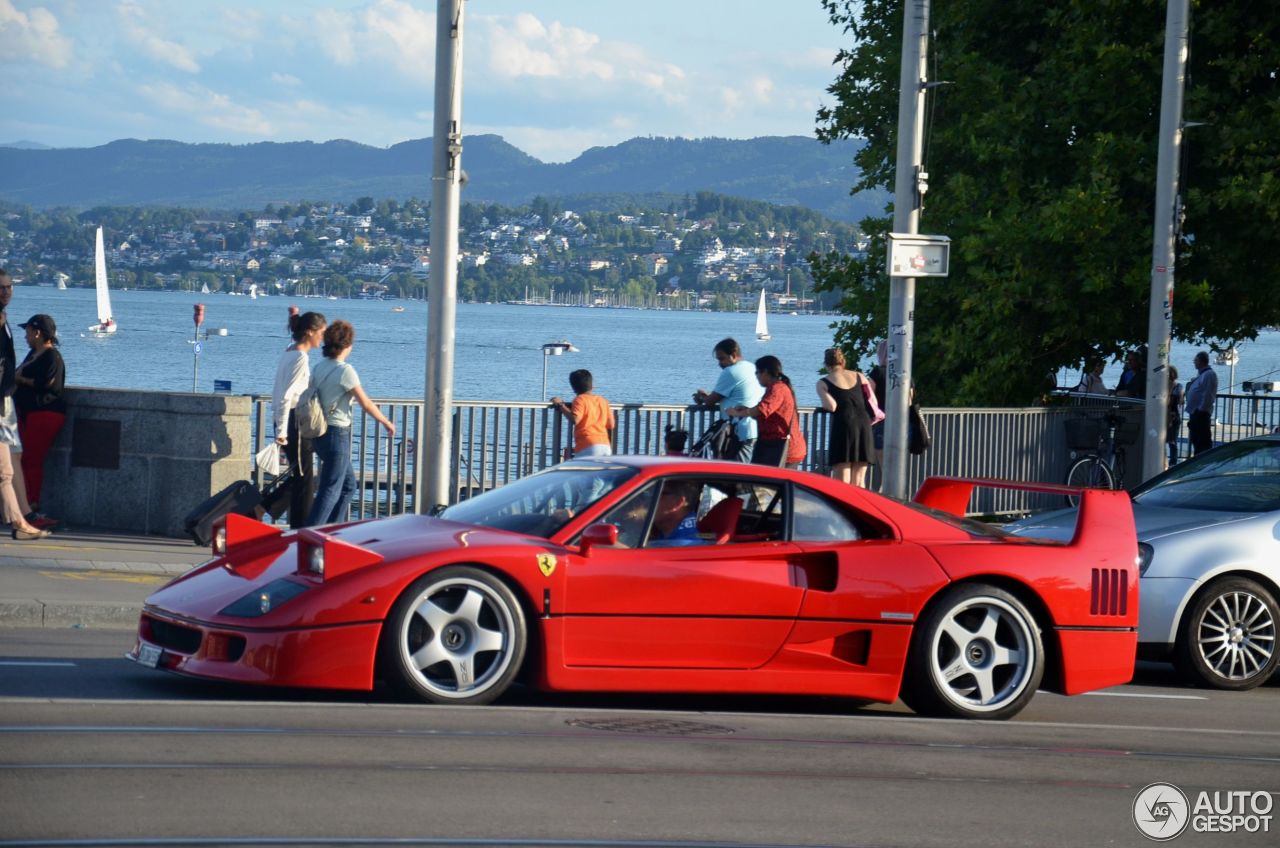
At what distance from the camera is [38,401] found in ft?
49.0

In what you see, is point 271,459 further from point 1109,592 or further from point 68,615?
point 1109,592

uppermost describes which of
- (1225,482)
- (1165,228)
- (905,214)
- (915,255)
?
(1165,228)

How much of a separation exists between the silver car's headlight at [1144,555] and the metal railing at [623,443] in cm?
669

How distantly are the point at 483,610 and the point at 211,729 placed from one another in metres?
1.37

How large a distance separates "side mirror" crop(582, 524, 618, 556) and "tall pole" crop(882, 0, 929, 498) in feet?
24.0

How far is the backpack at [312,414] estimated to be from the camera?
1366cm

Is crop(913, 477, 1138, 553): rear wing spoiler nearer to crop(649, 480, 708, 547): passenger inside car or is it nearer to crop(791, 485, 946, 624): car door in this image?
crop(791, 485, 946, 624): car door

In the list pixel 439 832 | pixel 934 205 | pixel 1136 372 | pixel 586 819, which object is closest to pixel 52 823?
pixel 439 832

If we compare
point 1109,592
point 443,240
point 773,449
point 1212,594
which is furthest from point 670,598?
point 773,449

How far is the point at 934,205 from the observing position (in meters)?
24.6

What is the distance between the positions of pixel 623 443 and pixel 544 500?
831cm

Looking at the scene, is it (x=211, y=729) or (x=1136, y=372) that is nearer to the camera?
(x=211, y=729)

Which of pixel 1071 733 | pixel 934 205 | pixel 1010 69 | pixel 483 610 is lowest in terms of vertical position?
pixel 1071 733

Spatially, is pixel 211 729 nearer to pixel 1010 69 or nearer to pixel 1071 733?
pixel 1071 733
